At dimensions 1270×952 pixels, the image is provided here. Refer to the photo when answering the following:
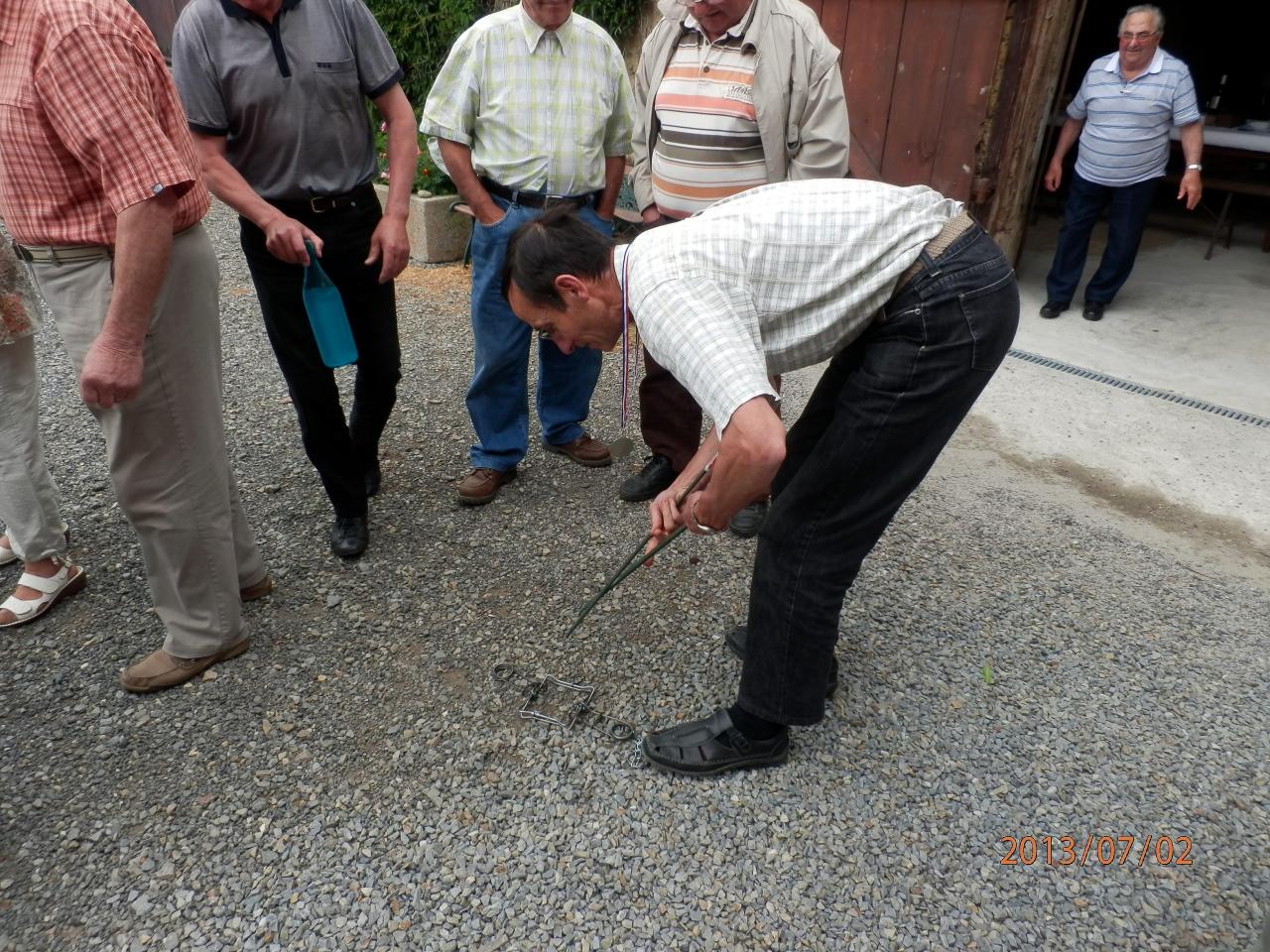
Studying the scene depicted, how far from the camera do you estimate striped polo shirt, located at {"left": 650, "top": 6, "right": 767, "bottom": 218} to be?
2.98 meters

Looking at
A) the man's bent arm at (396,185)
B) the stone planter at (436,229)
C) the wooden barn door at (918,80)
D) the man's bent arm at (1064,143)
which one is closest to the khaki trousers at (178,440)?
the man's bent arm at (396,185)

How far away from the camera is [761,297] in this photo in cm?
168

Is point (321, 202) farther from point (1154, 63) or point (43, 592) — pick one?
point (1154, 63)

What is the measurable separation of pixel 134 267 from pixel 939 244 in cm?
172

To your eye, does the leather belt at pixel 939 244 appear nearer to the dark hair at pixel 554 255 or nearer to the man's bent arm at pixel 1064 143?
the dark hair at pixel 554 255

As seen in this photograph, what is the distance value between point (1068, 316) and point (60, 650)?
17.5ft

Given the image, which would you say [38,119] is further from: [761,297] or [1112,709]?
[1112,709]

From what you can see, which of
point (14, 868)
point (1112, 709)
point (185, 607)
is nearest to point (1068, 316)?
point (1112, 709)

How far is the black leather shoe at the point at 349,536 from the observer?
2996mm

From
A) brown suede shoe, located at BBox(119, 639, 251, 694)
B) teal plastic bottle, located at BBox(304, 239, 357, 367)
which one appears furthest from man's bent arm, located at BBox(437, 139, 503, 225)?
brown suede shoe, located at BBox(119, 639, 251, 694)

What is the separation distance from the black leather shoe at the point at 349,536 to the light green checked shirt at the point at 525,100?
4.38 feet

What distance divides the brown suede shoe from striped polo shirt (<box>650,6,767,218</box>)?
7.23 ft

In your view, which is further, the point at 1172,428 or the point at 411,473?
the point at 1172,428

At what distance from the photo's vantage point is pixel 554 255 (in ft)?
5.77
